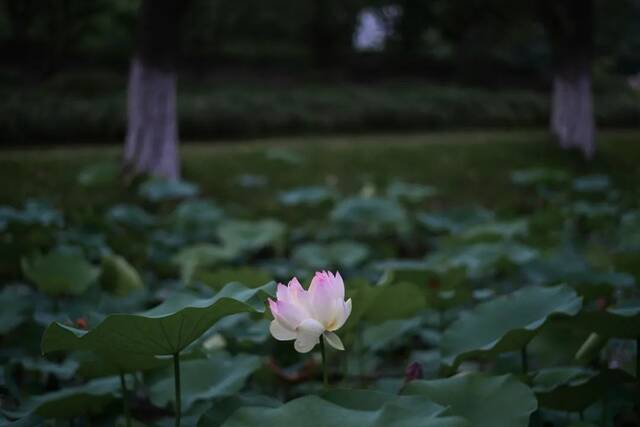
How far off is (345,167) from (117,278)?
13.0 feet

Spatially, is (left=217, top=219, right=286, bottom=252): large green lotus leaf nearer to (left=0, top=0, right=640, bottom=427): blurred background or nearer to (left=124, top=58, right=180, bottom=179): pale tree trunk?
(left=0, top=0, right=640, bottom=427): blurred background

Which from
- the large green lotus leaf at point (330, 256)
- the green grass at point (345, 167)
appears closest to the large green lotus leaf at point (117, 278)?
the large green lotus leaf at point (330, 256)

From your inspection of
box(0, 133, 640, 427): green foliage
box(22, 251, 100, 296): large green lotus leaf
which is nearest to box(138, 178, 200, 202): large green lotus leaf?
box(0, 133, 640, 427): green foliage

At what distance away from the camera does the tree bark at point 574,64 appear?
6730 mm

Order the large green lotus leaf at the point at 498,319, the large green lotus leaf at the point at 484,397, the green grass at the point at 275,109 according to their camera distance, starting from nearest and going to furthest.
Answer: the large green lotus leaf at the point at 484,397 → the large green lotus leaf at the point at 498,319 → the green grass at the point at 275,109

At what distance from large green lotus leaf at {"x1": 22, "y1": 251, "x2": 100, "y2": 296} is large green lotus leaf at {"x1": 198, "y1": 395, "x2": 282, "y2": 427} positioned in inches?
41.1

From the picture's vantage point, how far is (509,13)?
8898 mm

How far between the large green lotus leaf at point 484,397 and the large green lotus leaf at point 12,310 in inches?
43.7

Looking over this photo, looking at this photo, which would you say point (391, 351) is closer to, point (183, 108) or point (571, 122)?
point (571, 122)

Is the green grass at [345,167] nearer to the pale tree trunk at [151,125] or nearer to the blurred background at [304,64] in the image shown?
the pale tree trunk at [151,125]

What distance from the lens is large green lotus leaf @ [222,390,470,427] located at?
760 mm

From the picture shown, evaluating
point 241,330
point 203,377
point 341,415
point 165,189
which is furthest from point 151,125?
point 341,415

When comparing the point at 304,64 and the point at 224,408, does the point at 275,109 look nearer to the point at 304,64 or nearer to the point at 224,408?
the point at 304,64

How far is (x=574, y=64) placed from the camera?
6.73m
